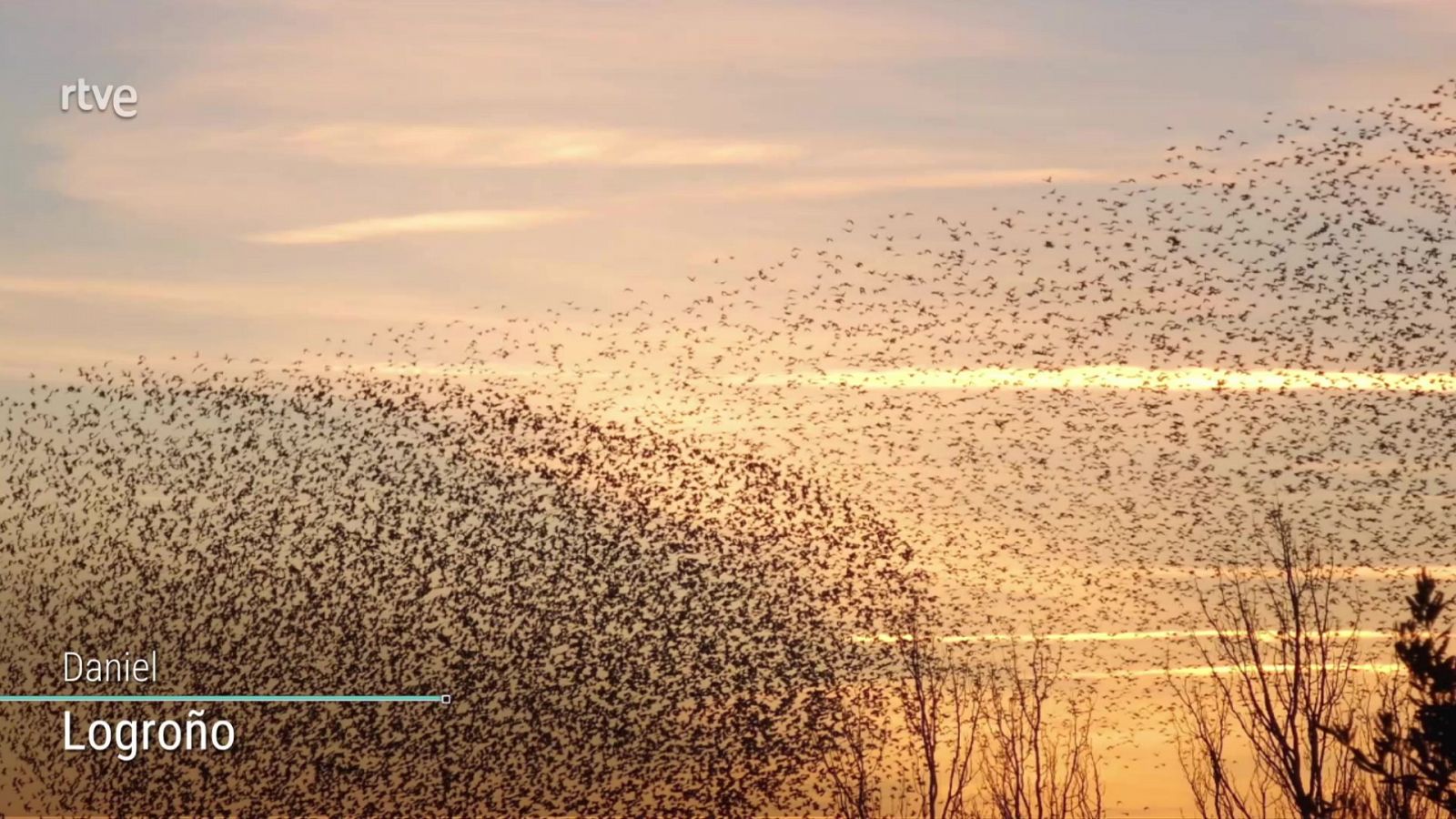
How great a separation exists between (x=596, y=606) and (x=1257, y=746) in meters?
19.0

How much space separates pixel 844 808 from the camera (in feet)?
119

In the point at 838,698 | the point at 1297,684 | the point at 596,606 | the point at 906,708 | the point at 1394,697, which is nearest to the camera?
the point at 1297,684

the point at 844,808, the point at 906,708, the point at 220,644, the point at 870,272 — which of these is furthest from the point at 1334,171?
the point at 220,644

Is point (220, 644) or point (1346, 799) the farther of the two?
point (220, 644)

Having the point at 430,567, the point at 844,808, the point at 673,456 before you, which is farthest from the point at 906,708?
the point at 430,567

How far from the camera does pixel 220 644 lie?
4503 centimetres

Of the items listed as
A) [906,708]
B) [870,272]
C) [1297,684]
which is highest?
[870,272]

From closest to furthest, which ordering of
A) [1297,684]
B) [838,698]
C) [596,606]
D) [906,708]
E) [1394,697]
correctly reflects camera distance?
[1297,684] < [1394,697] < [906,708] < [838,698] < [596,606]

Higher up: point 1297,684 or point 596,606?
point 1297,684

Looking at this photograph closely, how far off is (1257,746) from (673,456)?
1456cm

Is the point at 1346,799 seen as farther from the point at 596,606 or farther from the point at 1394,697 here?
the point at 596,606

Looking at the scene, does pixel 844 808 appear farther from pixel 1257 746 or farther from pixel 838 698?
pixel 1257 746

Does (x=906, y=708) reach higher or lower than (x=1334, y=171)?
lower

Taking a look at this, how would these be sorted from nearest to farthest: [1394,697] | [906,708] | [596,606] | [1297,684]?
[1297,684], [1394,697], [906,708], [596,606]
